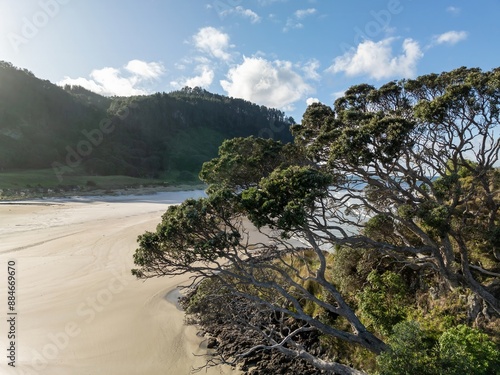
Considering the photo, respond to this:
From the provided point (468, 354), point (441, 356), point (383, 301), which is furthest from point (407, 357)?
point (383, 301)

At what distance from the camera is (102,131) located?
105 meters

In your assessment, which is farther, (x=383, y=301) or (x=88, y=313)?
(x=88, y=313)

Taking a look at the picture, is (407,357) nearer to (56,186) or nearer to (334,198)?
(334,198)

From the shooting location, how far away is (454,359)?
6.35 m

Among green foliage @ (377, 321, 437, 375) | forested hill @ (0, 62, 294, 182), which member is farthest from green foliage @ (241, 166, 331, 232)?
forested hill @ (0, 62, 294, 182)

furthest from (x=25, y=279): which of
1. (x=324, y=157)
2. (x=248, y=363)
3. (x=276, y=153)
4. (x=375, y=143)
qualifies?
(x=375, y=143)

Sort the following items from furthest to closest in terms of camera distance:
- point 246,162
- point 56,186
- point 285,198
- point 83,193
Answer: point 56,186 → point 83,193 → point 246,162 → point 285,198

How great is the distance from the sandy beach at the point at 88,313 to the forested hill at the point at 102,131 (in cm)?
6445

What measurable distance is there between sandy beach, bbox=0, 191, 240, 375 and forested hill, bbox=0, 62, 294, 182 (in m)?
64.4

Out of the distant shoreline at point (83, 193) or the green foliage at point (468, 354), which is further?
the distant shoreline at point (83, 193)

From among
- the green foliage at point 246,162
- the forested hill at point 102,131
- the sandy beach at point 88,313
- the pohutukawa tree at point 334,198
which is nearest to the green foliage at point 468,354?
the pohutukawa tree at point 334,198

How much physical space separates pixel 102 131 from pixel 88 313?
342 feet

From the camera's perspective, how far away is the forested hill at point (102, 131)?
263 ft

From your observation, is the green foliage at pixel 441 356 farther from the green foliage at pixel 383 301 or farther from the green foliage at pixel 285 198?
the green foliage at pixel 285 198
